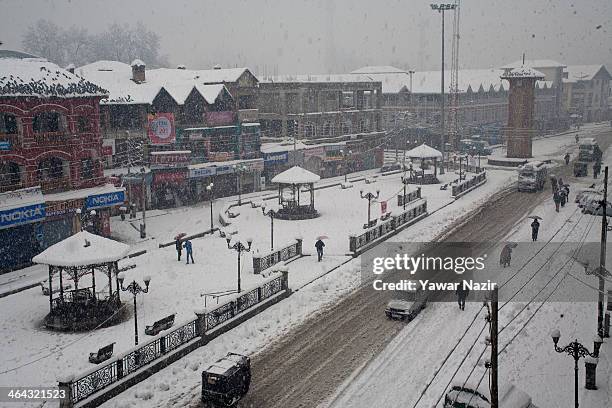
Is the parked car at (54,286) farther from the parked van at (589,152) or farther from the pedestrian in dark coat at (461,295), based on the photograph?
the parked van at (589,152)

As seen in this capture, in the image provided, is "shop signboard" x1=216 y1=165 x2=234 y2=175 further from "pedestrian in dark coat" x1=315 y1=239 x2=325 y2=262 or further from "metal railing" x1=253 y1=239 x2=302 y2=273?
"pedestrian in dark coat" x1=315 y1=239 x2=325 y2=262

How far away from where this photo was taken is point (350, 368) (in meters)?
18.5

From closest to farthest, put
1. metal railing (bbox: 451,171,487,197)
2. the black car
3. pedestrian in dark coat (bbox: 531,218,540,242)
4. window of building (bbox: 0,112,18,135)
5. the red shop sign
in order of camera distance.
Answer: the black car → window of building (bbox: 0,112,18,135) → pedestrian in dark coat (bbox: 531,218,540,242) → the red shop sign → metal railing (bbox: 451,171,487,197)

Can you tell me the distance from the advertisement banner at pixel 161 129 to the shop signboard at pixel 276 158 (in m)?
10.6

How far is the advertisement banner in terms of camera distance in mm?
44781

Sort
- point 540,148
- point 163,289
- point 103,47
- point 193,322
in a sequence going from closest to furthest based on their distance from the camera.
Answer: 1. point 193,322
2. point 163,289
3. point 540,148
4. point 103,47

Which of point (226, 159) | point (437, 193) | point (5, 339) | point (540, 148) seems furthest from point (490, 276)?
point (540, 148)

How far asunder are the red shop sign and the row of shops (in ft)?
27.1

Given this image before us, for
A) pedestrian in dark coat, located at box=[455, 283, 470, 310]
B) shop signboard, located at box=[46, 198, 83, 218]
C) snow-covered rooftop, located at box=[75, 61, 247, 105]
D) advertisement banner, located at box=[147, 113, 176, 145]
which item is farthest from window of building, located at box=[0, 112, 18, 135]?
pedestrian in dark coat, located at box=[455, 283, 470, 310]

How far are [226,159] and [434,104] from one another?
152 ft

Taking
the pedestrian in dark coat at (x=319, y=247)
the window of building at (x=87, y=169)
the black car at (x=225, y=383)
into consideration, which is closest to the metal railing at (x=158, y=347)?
the black car at (x=225, y=383)

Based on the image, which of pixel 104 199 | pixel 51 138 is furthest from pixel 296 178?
pixel 51 138

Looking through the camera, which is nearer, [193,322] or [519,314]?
[193,322]

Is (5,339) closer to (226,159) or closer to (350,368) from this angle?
(350,368)
